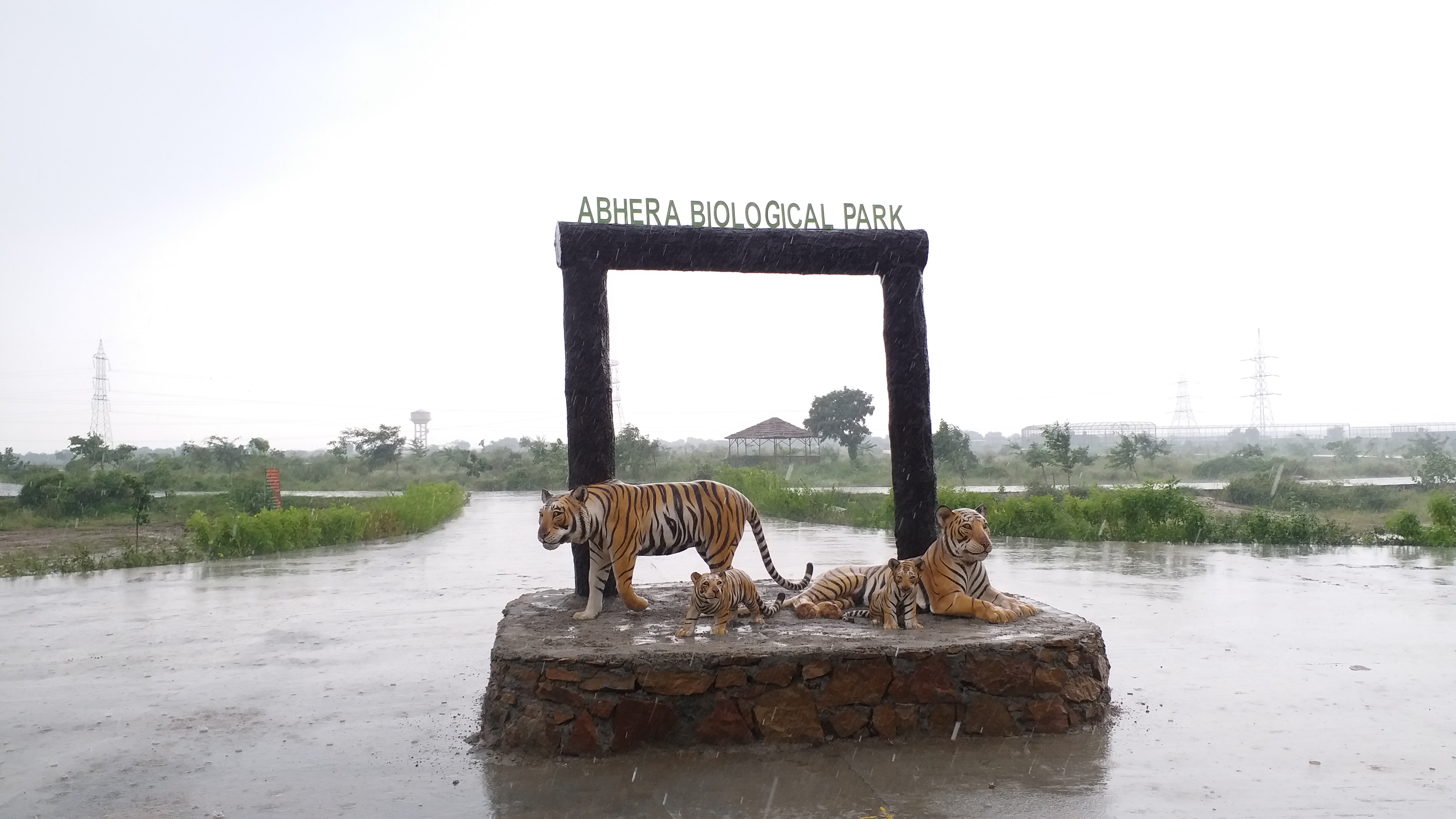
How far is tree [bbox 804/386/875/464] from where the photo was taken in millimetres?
34875

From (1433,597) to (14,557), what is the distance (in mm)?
15583

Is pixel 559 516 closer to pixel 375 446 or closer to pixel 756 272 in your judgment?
pixel 756 272

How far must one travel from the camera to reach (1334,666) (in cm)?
577

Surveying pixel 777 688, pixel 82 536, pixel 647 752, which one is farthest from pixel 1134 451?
pixel 82 536

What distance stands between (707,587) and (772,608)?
627 millimetres

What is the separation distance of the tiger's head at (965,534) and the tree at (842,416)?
29596 millimetres

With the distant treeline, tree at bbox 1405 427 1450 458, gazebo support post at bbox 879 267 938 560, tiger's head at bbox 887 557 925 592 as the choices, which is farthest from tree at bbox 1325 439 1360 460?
tiger's head at bbox 887 557 925 592

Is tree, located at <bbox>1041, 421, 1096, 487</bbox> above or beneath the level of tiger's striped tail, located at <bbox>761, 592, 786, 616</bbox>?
above

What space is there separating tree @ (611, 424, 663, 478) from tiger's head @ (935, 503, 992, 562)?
22.0 m

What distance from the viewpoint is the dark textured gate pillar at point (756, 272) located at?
5.68 metres

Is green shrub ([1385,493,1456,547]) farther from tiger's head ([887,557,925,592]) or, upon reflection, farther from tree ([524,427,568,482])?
tree ([524,427,568,482])

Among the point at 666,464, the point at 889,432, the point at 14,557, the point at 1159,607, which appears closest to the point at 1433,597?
the point at 1159,607

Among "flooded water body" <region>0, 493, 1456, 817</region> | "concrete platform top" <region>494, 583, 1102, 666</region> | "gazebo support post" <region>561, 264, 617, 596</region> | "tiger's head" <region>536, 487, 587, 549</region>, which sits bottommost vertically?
"flooded water body" <region>0, 493, 1456, 817</region>

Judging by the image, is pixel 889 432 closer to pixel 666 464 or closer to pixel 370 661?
pixel 370 661
